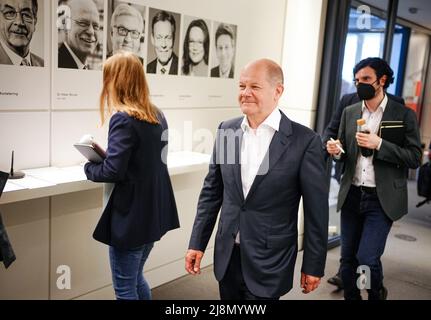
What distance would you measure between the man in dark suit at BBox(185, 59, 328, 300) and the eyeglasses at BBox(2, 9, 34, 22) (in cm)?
131

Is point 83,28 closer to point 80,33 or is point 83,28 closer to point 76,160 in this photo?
point 80,33

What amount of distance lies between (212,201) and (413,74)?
7.63 m

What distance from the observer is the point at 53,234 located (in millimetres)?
2838

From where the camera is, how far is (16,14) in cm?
243

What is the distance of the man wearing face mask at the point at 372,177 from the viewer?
2.86 m

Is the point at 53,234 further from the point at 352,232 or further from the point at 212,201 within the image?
the point at 352,232

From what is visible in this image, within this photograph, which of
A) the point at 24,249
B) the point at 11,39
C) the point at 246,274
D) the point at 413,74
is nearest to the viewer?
the point at 246,274

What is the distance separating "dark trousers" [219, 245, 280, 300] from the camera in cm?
213

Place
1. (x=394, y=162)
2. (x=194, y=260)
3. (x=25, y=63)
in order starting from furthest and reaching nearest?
1. (x=394, y=162)
2. (x=25, y=63)
3. (x=194, y=260)

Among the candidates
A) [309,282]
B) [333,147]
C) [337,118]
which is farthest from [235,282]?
[337,118]

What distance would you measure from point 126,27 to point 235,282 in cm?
183

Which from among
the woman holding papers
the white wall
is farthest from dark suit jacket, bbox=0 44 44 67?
the woman holding papers

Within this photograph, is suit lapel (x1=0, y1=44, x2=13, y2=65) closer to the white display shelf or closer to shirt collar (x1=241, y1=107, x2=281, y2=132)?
the white display shelf
